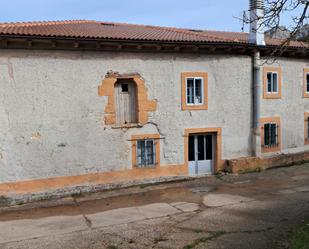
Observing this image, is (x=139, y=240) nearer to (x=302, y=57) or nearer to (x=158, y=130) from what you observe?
(x=158, y=130)

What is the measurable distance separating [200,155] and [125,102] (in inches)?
148

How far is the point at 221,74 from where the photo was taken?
46.0ft

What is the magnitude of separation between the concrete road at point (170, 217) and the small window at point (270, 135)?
2768 millimetres

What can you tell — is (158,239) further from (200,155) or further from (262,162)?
(262,162)

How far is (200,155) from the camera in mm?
14172

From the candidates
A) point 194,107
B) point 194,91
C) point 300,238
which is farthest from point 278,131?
point 300,238

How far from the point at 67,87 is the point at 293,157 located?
401 inches

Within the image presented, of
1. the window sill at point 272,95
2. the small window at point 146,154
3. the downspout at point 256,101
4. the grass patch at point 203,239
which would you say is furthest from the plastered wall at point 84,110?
the grass patch at point 203,239

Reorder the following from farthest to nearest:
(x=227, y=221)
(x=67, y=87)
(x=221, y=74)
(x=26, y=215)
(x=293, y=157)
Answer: (x=293, y=157) → (x=221, y=74) → (x=67, y=87) → (x=26, y=215) → (x=227, y=221)

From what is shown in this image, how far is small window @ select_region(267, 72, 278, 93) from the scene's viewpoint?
15492 millimetres

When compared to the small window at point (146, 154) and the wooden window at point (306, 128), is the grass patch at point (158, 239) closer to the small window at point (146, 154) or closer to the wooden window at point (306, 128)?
the small window at point (146, 154)

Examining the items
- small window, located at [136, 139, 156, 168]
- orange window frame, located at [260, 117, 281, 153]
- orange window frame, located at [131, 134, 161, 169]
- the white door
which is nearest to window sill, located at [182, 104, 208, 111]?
the white door

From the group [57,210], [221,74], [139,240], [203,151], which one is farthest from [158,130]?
[139,240]

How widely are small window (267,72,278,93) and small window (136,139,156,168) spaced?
19.9ft
